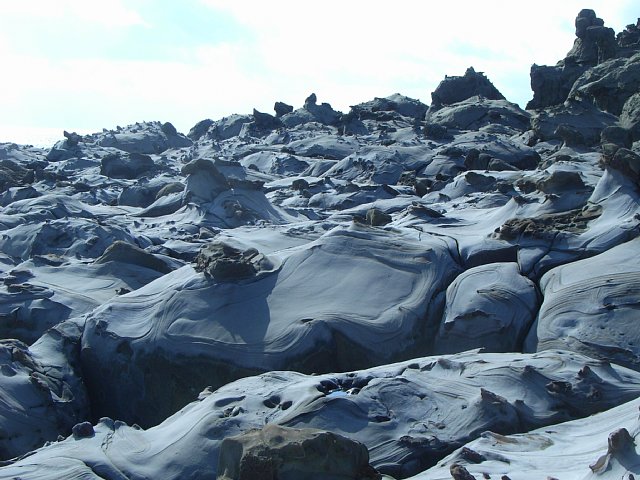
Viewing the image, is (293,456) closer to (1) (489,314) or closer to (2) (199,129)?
(1) (489,314)

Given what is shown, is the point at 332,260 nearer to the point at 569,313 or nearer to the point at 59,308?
the point at 569,313

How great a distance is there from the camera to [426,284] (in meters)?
6.10

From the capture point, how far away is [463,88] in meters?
26.9

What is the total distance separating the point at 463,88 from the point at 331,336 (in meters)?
22.4

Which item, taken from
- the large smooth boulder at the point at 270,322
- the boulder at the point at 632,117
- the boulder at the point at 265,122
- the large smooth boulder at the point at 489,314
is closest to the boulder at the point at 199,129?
the boulder at the point at 265,122

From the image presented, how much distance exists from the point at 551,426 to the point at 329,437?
1199mm

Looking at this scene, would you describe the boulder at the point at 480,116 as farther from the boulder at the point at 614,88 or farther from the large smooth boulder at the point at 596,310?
the large smooth boulder at the point at 596,310

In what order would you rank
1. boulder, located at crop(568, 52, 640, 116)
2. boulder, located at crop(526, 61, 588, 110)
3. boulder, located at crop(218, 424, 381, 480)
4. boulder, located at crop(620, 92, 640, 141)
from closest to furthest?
1. boulder, located at crop(218, 424, 381, 480)
2. boulder, located at crop(620, 92, 640, 141)
3. boulder, located at crop(568, 52, 640, 116)
4. boulder, located at crop(526, 61, 588, 110)

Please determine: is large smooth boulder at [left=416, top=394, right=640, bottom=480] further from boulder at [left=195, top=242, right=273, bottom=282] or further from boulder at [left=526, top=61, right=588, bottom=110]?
boulder at [left=526, top=61, right=588, bottom=110]

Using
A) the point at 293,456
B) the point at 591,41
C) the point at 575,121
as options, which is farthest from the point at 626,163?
the point at 591,41

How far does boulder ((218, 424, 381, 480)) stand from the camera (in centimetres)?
337

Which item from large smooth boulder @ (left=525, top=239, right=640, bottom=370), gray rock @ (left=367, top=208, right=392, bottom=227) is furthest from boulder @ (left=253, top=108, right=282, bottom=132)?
large smooth boulder @ (left=525, top=239, right=640, bottom=370)

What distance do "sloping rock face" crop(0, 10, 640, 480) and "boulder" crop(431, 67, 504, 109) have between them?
50.8ft

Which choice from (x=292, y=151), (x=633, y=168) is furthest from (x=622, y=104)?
(x=633, y=168)
